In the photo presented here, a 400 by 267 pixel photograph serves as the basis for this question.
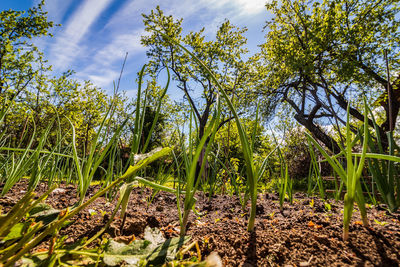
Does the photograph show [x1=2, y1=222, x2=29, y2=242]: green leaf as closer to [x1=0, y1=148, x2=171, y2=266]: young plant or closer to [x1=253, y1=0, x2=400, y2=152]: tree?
[x1=0, y1=148, x2=171, y2=266]: young plant

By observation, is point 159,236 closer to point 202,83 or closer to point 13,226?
point 13,226

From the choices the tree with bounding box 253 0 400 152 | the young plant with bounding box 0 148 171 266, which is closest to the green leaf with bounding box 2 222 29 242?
the young plant with bounding box 0 148 171 266

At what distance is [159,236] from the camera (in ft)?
1.92

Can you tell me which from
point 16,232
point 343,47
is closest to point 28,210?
point 16,232

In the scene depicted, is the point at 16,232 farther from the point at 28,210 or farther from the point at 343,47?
the point at 343,47

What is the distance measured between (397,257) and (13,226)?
0.94m

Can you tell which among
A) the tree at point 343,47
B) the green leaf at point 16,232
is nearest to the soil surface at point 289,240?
the green leaf at point 16,232

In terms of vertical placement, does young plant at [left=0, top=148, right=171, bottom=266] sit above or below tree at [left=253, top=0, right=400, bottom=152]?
below

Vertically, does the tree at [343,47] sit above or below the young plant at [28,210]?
above

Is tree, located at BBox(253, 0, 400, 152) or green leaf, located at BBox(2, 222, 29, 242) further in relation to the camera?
tree, located at BBox(253, 0, 400, 152)

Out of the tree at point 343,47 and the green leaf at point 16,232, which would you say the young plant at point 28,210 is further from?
the tree at point 343,47

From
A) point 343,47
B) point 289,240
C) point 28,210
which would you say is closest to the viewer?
point 28,210

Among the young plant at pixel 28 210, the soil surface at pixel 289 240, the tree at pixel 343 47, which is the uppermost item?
the tree at pixel 343 47

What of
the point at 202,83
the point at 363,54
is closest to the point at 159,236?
the point at 363,54
